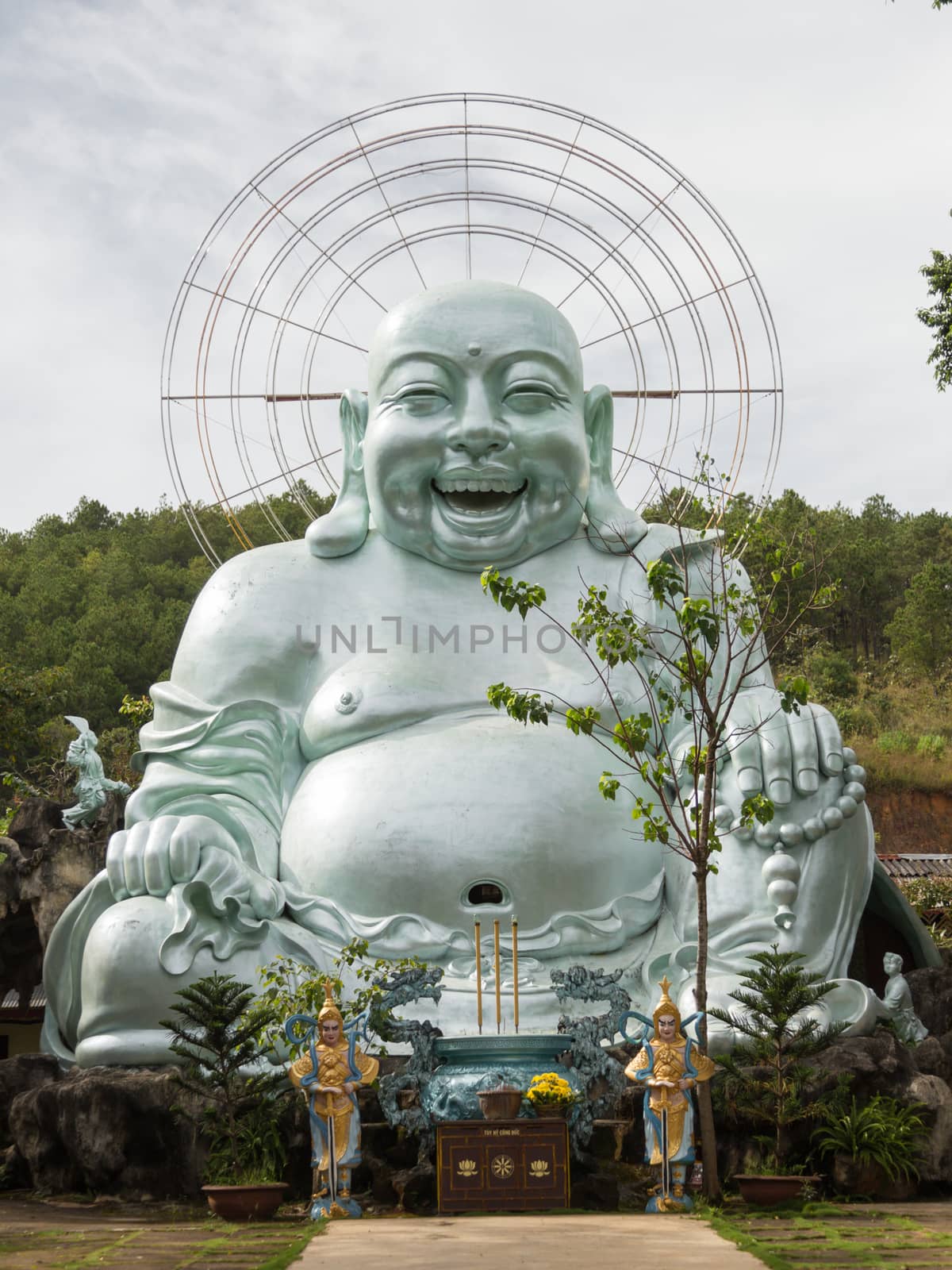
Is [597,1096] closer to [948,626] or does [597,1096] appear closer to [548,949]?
[548,949]

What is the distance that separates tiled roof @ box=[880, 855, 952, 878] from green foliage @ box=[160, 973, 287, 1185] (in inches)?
497

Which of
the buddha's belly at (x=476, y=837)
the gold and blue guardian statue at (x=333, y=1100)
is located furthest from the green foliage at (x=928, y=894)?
the gold and blue guardian statue at (x=333, y=1100)

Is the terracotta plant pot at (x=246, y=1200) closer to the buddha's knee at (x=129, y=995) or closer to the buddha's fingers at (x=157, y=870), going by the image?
the buddha's knee at (x=129, y=995)

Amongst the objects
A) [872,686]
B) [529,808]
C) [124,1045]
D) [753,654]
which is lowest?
[124,1045]

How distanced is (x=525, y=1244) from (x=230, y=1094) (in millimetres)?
2269

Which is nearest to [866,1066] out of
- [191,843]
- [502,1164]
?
[502,1164]

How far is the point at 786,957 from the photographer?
8016 millimetres

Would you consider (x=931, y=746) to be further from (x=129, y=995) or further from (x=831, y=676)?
(x=129, y=995)

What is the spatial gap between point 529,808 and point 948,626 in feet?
80.0

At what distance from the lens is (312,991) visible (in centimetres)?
848

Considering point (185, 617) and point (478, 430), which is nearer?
point (478, 430)

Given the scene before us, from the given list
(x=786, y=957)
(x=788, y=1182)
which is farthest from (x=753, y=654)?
(x=788, y=1182)

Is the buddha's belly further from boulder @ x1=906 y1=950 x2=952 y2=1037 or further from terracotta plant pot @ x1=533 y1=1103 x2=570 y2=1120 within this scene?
terracotta plant pot @ x1=533 y1=1103 x2=570 y2=1120

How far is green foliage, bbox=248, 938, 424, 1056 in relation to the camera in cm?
809
